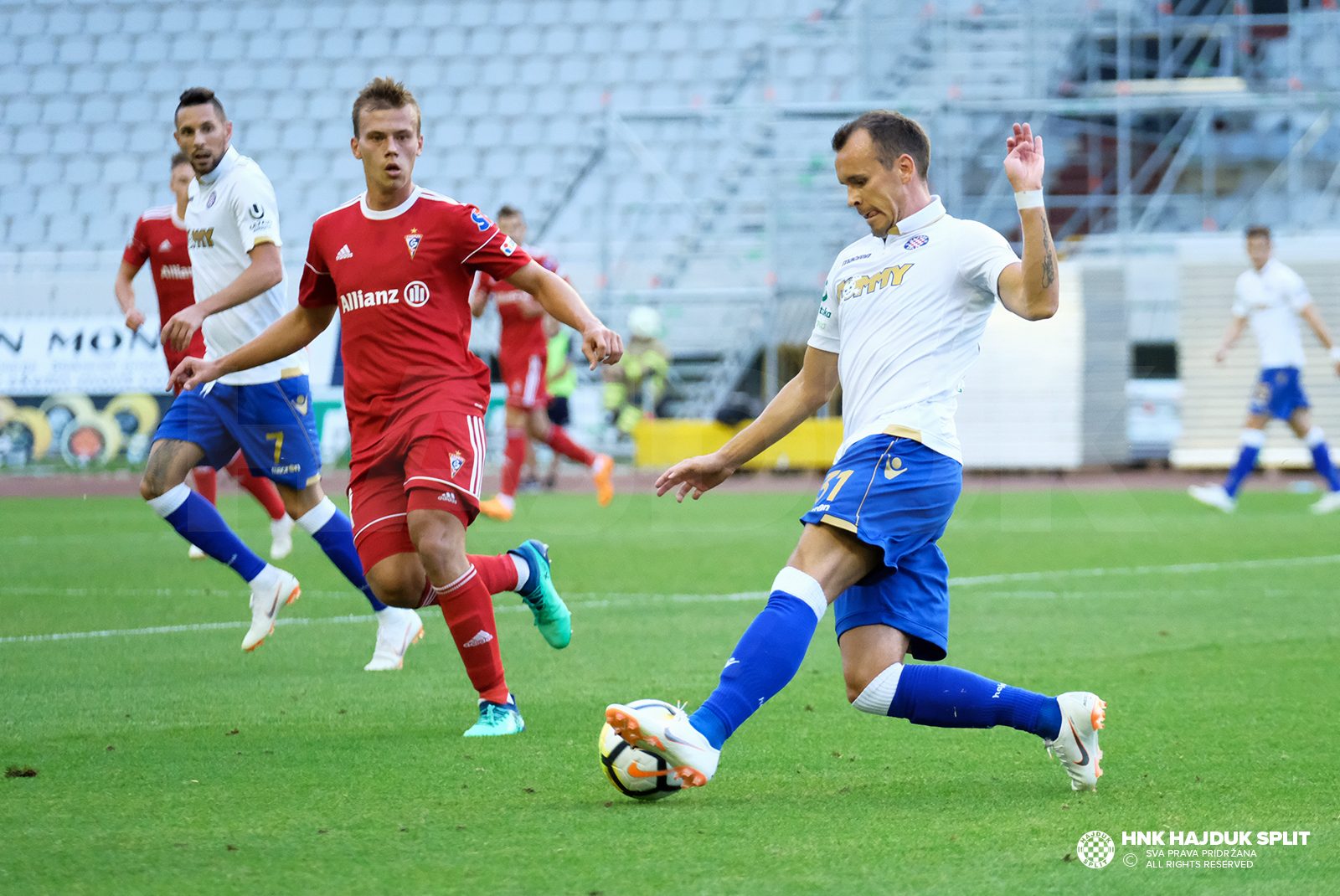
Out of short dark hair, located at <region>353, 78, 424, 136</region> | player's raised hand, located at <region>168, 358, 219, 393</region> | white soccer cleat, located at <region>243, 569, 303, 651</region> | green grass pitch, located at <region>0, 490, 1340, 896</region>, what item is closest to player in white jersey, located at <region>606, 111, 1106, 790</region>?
green grass pitch, located at <region>0, 490, 1340, 896</region>

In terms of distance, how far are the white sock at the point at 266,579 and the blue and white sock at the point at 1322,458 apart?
32.3ft

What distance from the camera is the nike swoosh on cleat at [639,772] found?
11.2 ft

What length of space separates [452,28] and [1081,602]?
2012cm

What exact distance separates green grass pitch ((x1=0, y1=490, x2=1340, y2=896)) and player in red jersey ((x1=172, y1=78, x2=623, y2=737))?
425mm

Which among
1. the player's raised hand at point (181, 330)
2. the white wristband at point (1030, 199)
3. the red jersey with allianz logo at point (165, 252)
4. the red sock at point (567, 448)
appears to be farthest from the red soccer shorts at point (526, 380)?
the white wristband at point (1030, 199)

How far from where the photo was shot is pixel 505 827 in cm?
330

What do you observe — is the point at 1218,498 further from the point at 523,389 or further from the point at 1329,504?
the point at 523,389

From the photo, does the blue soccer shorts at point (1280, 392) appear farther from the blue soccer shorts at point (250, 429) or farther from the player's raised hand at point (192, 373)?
the player's raised hand at point (192, 373)

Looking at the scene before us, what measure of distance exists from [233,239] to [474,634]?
9.07 feet

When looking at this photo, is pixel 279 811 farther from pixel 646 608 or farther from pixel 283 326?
pixel 646 608

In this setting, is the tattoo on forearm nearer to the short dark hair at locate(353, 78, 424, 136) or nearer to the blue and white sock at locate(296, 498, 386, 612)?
the short dark hair at locate(353, 78, 424, 136)

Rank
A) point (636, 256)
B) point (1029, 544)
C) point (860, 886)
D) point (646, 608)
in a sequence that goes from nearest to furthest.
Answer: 1. point (860, 886)
2. point (646, 608)
3. point (1029, 544)
4. point (636, 256)

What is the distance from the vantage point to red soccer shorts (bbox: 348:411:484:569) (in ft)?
14.5

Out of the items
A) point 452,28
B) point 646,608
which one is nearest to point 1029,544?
point 646,608
